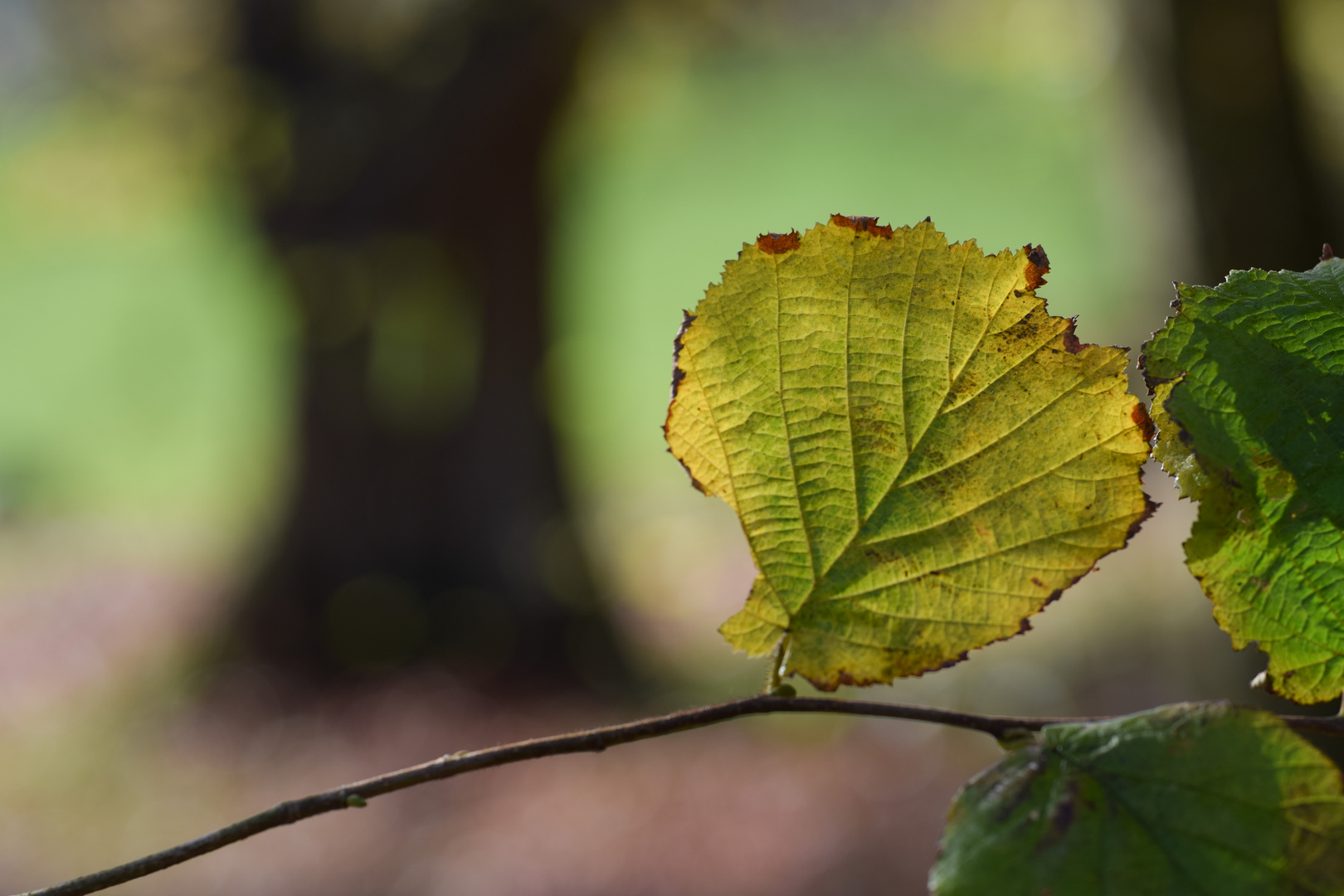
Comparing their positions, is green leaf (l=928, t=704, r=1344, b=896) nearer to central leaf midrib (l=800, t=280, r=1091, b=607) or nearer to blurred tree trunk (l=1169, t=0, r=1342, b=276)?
central leaf midrib (l=800, t=280, r=1091, b=607)

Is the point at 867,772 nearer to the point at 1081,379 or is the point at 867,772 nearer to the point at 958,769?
the point at 958,769

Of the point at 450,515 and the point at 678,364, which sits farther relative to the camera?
the point at 450,515

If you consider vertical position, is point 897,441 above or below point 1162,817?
above

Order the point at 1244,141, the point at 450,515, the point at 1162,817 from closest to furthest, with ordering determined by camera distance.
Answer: the point at 1162,817 < the point at 1244,141 < the point at 450,515

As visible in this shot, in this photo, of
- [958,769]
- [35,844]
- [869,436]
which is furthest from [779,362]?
[35,844]

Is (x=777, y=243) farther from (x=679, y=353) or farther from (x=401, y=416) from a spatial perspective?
(x=401, y=416)

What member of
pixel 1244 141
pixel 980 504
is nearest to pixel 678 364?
pixel 980 504

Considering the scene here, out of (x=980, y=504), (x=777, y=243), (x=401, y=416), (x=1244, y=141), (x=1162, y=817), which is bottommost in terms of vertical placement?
(x=1162, y=817)
